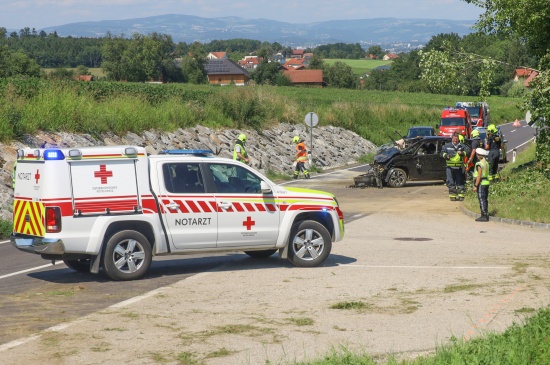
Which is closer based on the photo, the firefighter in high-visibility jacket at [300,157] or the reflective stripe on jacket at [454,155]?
the reflective stripe on jacket at [454,155]

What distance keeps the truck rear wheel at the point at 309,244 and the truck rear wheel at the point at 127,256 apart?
2502mm

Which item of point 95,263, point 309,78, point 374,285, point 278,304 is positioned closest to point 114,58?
point 309,78

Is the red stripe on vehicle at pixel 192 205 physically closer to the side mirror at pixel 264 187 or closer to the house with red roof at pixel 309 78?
the side mirror at pixel 264 187

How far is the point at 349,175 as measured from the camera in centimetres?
3744

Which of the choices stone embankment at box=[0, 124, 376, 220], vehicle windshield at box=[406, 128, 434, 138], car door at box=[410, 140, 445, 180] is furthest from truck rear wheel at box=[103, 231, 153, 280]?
vehicle windshield at box=[406, 128, 434, 138]

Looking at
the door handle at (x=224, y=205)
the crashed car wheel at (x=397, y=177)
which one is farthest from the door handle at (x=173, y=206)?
the crashed car wheel at (x=397, y=177)

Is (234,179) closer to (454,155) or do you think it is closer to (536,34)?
(454,155)

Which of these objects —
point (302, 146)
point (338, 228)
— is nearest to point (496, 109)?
point (302, 146)

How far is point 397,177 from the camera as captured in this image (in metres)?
30.9

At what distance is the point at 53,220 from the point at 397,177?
65.3 ft

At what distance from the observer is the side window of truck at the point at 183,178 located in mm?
13477

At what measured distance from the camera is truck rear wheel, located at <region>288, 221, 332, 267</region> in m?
14.4

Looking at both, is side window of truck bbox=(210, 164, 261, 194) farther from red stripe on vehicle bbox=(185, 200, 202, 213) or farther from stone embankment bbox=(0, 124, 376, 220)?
stone embankment bbox=(0, 124, 376, 220)

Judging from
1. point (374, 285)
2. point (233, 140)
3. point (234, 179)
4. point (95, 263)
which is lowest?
point (374, 285)
